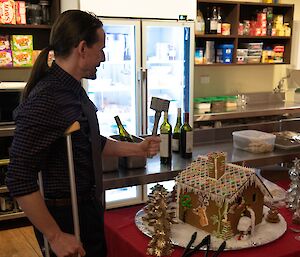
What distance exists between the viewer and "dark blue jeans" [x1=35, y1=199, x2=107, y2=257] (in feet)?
5.00

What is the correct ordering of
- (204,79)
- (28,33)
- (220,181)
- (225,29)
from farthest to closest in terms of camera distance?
(204,79), (225,29), (28,33), (220,181)

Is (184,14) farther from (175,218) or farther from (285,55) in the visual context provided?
(175,218)

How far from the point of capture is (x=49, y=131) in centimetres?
135

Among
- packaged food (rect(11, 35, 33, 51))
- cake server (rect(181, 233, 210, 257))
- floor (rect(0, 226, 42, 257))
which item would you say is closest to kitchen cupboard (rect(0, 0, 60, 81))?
packaged food (rect(11, 35, 33, 51))

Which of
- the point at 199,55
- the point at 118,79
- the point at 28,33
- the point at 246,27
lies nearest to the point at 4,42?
the point at 28,33

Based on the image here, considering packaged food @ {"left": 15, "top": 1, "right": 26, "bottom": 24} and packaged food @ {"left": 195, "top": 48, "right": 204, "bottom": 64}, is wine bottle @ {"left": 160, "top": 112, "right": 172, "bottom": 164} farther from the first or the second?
packaged food @ {"left": 195, "top": 48, "right": 204, "bottom": 64}

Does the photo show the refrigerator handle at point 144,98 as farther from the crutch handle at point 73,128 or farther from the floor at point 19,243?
the crutch handle at point 73,128

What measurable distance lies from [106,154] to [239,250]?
73 centimetres

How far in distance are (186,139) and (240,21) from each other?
11.3 feet

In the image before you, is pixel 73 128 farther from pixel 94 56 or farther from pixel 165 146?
pixel 165 146

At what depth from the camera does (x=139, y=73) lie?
391 cm

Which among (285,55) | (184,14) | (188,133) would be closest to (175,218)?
(188,133)

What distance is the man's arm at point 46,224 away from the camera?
1303 millimetres

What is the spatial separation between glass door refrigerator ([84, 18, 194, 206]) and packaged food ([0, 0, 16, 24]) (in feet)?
2.78
